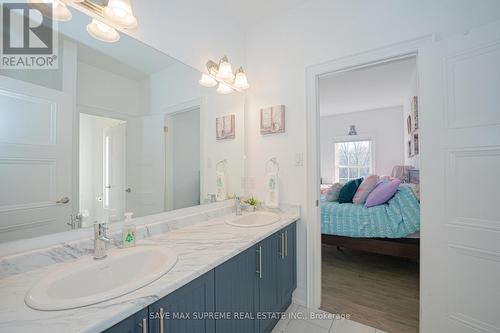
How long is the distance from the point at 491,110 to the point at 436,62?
41 cm

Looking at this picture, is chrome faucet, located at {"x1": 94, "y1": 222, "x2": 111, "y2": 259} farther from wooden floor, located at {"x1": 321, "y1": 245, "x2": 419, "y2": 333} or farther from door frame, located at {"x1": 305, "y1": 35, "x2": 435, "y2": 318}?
wooden floor, located at {"x1": 321, "y1": 245, "x2": 419, "y2": 333}

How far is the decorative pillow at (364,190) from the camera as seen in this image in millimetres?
2727

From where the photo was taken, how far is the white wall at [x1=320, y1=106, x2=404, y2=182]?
204 inches

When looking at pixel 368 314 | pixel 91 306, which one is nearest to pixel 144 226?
pixel 91 306

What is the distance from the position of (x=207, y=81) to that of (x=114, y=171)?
3.34 ft

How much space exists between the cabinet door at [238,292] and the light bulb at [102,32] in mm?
1322

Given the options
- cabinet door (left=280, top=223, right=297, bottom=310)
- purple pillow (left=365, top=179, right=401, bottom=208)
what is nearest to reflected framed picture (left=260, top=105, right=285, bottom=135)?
cabinet door (left=280, top=223, right=297, bottom=310)

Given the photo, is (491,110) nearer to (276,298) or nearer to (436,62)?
(436,62)

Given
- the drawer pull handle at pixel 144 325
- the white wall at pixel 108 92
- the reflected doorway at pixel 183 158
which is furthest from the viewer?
the reflected doorway at pixel 183 158

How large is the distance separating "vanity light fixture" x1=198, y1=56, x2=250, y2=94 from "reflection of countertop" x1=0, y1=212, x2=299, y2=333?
4.05ft

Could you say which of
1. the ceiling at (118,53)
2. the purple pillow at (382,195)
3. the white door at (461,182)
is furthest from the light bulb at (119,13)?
the purple pillow at (382,195)

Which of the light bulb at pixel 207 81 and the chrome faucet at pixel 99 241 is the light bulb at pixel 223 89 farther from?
the chrome faucet at pixel 99 241

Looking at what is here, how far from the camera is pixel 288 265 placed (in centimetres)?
171

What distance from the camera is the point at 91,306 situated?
2.08ft
